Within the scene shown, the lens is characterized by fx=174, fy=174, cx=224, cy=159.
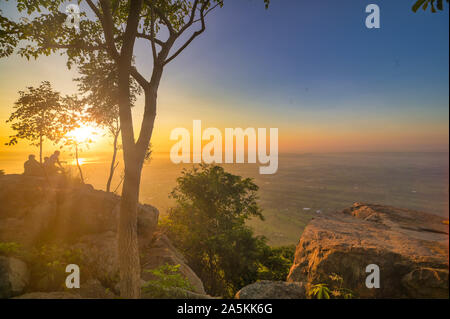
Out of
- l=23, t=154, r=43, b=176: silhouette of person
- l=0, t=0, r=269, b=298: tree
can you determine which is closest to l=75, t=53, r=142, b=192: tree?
l=0, t=0, r=269, b=298: tree

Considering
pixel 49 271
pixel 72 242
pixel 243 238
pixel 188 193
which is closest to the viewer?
pixel 49 271

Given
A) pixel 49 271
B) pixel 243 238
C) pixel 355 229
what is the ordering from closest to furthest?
pixel 49 271 < pixel 355 229 < pixel 243 238

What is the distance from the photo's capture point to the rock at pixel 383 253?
4168 millimetres

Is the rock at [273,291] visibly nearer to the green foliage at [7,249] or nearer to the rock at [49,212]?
the green foliage at [7,249]

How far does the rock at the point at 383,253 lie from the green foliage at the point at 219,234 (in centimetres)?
588

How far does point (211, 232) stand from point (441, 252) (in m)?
10.5

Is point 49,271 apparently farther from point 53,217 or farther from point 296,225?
point 296,225

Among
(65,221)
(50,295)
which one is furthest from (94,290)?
(65,221)

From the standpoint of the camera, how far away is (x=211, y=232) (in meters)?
12.3

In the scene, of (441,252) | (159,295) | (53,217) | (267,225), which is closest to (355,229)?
(441,252)

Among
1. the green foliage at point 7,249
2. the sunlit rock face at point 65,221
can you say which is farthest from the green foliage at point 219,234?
the green foliage at point 7,249

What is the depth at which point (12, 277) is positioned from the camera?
4.88 meters

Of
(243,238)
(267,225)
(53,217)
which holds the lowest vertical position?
(267,225)

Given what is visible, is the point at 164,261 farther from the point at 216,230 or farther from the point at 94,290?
the point at 216,230
